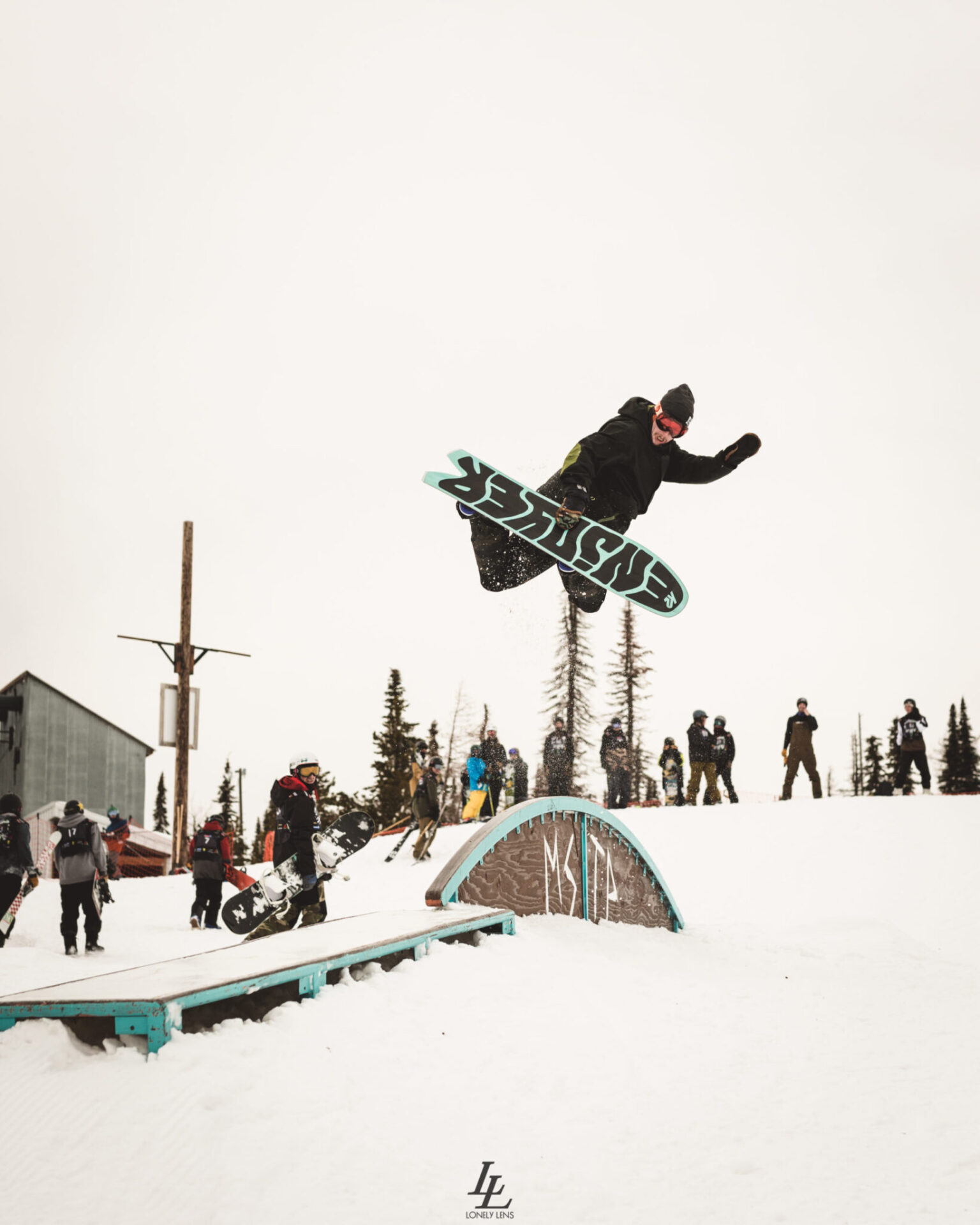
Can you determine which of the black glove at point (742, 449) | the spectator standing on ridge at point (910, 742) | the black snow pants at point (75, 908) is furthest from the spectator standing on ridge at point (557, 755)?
the black glove at point (742, 449)

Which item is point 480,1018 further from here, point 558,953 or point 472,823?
point 472,823

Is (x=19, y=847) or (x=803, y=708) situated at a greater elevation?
(x=803, y=708)

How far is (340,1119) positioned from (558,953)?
2997mm

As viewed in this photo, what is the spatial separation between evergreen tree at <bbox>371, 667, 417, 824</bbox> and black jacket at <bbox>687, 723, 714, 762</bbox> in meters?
25.3

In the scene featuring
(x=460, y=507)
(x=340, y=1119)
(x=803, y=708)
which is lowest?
(x=340, y=1119)

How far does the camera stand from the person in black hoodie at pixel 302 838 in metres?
7.70

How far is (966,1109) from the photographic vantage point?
420cm

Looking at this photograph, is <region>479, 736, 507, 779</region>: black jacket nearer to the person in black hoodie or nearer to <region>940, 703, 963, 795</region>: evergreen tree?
the person in black hoodie

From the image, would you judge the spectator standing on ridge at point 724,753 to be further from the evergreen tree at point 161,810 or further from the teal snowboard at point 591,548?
the evergreen tree at point 161,810

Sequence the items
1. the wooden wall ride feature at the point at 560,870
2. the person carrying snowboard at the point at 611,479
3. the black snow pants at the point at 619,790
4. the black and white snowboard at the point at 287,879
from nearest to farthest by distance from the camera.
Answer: the person carrying snowboard at the point at 611,479 < the wooden wall ride feature at the point at 560,870 < the black and white snowboard at the point at 287,879 < the black snow pants at the point at 619,790

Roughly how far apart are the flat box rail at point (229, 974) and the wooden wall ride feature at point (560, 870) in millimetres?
827

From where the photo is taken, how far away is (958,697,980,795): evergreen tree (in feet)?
162

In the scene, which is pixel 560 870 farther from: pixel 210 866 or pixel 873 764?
pixel 873 764

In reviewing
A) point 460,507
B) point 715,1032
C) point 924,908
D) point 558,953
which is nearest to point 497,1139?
point 715,1032
